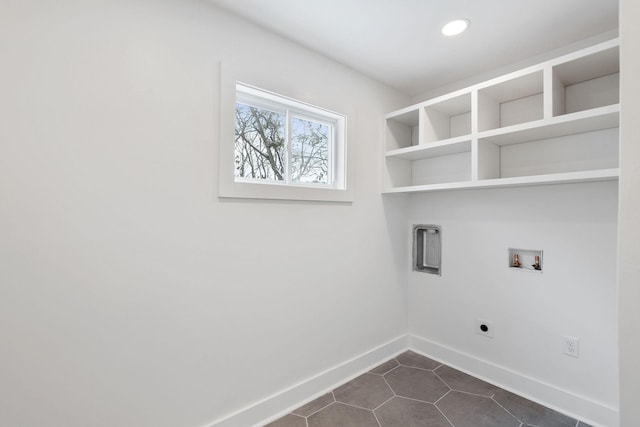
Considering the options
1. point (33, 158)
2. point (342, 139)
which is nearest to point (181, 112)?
point (33, 158)

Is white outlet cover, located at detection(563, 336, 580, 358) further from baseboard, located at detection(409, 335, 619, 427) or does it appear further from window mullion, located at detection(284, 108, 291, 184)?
window mullion, located at detection(284, 108, 291, 184)

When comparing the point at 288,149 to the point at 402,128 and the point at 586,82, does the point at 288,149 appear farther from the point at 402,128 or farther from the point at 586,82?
the point at 586,82

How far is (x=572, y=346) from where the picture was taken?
1.88 m

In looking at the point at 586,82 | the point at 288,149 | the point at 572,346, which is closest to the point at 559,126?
the point at 586,82

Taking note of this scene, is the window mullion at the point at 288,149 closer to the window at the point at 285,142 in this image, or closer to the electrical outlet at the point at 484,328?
the window at the point at 285,142

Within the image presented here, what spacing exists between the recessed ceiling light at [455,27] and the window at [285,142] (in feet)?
2.67

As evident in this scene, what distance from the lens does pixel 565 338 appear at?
75.3 inches

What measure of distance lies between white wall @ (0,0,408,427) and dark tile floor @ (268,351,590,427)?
11.1 inches

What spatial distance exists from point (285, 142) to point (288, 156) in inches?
3.7

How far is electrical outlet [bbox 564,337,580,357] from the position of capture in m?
1.87

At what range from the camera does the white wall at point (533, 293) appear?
70.2 inches

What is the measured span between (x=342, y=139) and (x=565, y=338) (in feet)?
6.31

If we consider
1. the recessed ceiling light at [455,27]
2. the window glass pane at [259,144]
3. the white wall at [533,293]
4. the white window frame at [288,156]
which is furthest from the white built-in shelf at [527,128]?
the window glass pane at [259,144]

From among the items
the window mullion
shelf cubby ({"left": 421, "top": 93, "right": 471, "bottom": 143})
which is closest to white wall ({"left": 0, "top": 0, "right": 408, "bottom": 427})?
the window mullion
